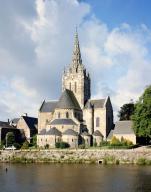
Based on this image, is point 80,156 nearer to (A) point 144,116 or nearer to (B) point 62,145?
(A) point 144,116

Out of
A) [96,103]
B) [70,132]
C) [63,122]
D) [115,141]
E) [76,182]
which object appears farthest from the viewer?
[96,103]

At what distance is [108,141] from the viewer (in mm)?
93000

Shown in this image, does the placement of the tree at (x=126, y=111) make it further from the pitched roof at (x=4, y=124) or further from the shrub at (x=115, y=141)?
the pitched roof at (x=4, y=124)

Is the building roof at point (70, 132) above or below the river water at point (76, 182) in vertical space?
above

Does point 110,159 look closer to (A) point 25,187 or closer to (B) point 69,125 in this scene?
(B) point 69,125

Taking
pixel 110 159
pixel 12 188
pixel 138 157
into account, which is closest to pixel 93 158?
pixel 110 159

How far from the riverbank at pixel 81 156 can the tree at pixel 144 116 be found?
127 inches

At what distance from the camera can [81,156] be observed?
7406 centimetres

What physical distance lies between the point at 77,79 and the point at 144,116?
35146 millimetres

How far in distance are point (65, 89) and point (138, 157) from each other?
117ft

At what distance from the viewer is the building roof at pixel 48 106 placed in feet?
348

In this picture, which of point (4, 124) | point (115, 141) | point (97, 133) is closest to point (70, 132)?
point (97, 133)

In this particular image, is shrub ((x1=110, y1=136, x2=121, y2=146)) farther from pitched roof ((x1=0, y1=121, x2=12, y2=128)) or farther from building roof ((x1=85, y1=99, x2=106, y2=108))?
pitched roof ((x1=0, y1=121, x2=12, y2=128))

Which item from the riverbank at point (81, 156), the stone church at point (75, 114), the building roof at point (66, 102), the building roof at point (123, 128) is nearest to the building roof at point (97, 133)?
the stone church at point (75, 114)
